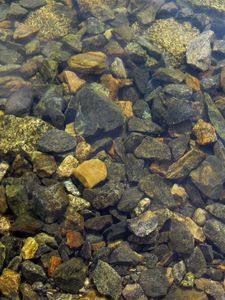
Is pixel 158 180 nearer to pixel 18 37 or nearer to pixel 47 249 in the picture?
pixel 47 249

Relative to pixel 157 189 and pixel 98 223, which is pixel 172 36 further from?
pixel 98 223

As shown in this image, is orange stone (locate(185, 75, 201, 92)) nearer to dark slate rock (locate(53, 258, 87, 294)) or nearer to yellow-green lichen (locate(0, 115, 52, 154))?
yellow-green lichen (locate(0, 115, 52, 154))

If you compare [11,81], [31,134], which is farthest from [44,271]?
[11,81]

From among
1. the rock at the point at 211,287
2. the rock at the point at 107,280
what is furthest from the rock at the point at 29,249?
the rock at the point at 211,287

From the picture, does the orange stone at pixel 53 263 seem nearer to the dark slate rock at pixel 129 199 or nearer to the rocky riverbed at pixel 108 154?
the rocky riverbed at pixel 108 154

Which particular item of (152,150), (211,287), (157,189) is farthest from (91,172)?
(211,287)

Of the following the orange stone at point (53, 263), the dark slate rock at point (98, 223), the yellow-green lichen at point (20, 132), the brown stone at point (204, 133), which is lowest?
the orange stone at point (53, 263)

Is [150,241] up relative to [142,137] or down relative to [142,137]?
down
